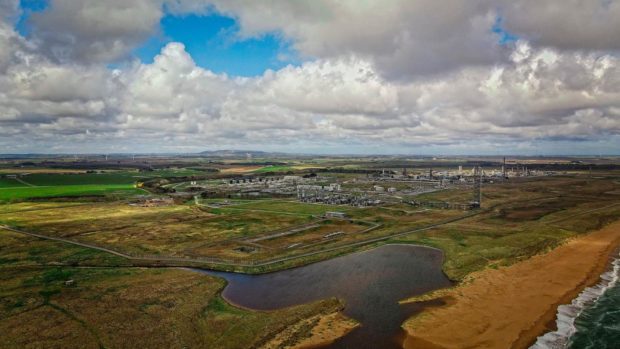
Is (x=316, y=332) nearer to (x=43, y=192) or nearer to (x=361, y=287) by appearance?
(x=361, y=287)

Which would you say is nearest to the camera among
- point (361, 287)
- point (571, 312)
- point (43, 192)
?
point (571, 312)

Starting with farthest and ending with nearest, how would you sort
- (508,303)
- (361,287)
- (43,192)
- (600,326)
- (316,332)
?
(43,192) → (361,287) → (508,303) → (600,326) → (316,332)

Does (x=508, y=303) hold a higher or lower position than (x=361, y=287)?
higher

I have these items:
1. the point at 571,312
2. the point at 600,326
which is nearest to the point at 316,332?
the point at 571,312

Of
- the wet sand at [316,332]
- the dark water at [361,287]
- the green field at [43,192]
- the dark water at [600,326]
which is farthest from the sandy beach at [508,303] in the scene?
the green field at [43,192]

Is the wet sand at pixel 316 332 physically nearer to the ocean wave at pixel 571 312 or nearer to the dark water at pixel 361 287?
the dark water at pixel 361 287

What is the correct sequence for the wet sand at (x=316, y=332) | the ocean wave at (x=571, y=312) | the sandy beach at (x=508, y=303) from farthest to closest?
the sandy beach at (x=508, y=303) → the ocean wave at (x=571, y=312) → the wet sand at (x=316, y=332)
